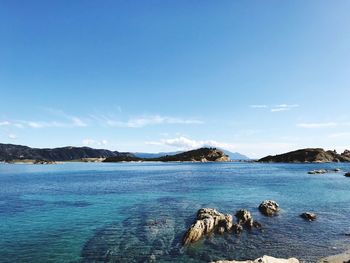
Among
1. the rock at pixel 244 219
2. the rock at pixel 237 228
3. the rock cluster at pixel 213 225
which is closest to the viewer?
the rock cluster at pixel 213 225

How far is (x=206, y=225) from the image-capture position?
39.7 metres

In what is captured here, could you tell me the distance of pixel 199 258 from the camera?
30500 millimetres

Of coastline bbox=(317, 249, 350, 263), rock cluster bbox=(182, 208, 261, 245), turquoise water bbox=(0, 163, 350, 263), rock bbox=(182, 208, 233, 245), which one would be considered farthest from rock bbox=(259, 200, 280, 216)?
coastline bbox=(317, 249, 350, 263)

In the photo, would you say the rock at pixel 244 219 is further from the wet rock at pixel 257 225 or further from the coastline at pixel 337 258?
the coastline at pixel 337 258

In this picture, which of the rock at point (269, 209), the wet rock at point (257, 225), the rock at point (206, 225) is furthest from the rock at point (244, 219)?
the rock at point (269, 209)

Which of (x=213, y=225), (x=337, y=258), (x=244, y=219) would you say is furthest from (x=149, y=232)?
(x=337, y=258)

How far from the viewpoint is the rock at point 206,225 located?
36438mm

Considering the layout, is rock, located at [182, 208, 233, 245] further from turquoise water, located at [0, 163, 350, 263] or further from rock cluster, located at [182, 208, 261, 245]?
turquoise water, located at [0, 163, 350, 263]

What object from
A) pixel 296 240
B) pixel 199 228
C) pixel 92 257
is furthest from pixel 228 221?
pixel 92 257

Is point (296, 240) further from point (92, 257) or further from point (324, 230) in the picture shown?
point (92, 257)

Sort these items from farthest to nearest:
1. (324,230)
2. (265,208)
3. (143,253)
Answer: (265,208) → (324,230) → (143,253)

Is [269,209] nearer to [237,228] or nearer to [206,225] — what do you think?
[237,228]

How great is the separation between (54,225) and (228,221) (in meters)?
25.2

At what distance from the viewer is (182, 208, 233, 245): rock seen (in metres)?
36.4
